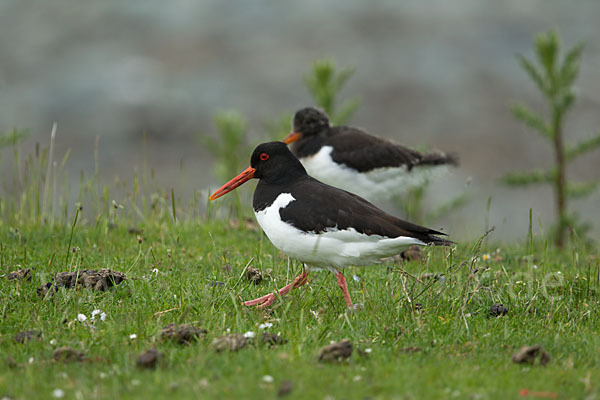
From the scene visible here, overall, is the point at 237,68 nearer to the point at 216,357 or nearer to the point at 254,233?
the point at 254,233

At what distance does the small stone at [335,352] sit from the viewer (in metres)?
4.50

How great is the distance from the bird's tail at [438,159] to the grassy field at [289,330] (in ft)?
9.71

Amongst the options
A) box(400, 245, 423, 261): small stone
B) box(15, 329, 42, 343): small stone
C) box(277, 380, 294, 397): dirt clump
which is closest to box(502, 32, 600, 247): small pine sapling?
box(400, 245, 423, 261): small stone

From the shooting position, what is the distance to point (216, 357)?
179 inches

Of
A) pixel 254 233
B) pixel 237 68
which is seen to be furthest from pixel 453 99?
pixel 254 233

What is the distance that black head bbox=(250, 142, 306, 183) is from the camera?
6555 millimetres

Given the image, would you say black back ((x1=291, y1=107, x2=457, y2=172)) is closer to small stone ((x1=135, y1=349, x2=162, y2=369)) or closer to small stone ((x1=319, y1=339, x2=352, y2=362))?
small stone ((x1=319, y1=339, x2=352, y2=362))

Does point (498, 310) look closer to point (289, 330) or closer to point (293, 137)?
point (289, 330)

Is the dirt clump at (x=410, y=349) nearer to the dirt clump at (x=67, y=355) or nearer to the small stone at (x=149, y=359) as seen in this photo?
the small stone at (x=149, y=359)

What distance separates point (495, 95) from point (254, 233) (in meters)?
13.8

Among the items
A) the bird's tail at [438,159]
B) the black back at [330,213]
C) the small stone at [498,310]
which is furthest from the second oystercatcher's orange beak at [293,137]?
the small stone at [498,310]

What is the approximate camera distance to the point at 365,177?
391 inches

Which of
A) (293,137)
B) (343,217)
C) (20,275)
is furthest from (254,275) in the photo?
(293,137)

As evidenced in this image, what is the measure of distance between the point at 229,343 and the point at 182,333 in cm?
36
